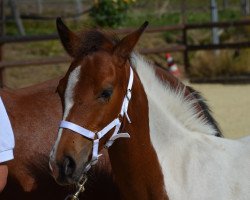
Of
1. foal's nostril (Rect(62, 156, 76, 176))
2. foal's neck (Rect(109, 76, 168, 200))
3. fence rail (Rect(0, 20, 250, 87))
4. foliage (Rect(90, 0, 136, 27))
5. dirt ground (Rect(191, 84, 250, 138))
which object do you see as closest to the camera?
foal's nostril (Rect(62, 156, 76, 176))

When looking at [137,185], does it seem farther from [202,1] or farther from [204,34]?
[202,1]

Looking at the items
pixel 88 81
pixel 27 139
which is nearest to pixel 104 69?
pixel 88 81

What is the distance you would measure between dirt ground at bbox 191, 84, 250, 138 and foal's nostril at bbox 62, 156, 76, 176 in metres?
4.36

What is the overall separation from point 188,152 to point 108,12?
1120cm

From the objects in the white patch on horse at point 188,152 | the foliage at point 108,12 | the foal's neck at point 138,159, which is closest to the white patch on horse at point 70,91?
the foal's neck at point 138,159

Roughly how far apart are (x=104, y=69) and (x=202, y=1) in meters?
19.2

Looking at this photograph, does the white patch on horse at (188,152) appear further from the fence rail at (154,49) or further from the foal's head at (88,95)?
the fence rail at (154,49)

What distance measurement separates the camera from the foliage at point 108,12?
1398cm

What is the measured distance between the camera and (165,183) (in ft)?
10.6

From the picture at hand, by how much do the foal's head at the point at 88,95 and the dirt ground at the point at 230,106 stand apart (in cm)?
413

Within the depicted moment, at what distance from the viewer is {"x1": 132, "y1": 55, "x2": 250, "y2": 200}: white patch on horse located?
10.6 feet

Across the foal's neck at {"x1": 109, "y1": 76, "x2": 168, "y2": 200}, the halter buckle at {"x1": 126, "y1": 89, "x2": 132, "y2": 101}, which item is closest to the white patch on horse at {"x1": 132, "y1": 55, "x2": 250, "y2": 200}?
the foal's neck at {"x1": 109, "y1": 76, "x2": 168, "y2": 200}

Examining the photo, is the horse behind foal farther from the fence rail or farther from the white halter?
the fence rail

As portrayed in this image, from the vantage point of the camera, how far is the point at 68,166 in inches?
114
